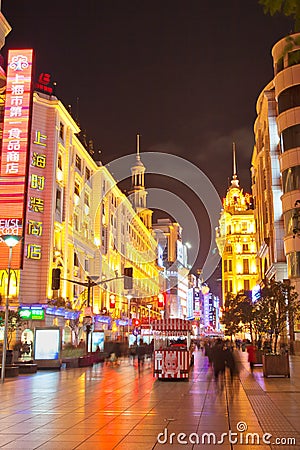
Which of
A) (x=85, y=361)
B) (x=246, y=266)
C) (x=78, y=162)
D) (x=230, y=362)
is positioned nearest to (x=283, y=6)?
(x=230, y=362)

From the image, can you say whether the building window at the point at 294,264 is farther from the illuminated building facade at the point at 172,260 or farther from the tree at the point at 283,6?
the illuminated building facade at the point at 172,260

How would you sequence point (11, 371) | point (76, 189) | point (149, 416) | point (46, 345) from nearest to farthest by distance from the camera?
1. point (149, 416)
2. point (11, 371)
3. point (46, 345)
4. point (76, 189)

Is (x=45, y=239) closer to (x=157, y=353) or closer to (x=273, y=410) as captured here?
(x=157, y=353)

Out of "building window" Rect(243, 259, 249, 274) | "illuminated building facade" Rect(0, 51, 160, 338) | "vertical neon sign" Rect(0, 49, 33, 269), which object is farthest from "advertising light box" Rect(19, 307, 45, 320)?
"building window" Rect(243, 259, 249, 274)

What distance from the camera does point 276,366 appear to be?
23.1m

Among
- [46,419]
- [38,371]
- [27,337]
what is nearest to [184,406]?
[46,419]

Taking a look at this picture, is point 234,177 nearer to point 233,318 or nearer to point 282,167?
point 233,318

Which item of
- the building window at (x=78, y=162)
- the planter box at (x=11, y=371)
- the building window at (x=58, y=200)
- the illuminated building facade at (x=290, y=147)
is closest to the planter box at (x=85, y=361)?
the planter box at (x=11, y=371)

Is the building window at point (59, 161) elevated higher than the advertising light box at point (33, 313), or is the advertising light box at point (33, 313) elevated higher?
the building window at point (59, 161)

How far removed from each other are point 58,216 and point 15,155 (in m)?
12.4

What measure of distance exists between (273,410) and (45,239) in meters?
38.6

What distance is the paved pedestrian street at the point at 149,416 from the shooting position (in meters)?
9.41

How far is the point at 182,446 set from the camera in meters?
8.98

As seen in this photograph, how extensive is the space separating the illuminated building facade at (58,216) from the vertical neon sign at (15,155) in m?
0.08
